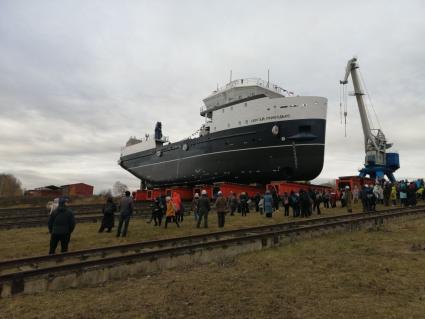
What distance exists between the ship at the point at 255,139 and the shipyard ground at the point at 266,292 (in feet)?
62.5

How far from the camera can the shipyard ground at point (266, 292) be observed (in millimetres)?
5098

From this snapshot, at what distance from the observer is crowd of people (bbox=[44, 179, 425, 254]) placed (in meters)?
8.98

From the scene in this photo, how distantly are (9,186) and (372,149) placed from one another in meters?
117

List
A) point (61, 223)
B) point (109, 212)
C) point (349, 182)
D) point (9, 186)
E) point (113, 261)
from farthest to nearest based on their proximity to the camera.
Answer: point (9, 186), point (349, 182), point (109, 212), point (61, 223), point (113, 261)

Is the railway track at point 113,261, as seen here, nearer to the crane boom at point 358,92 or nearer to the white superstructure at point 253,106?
the white superstructure at point 253,106

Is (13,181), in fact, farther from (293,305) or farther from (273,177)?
(293,305)

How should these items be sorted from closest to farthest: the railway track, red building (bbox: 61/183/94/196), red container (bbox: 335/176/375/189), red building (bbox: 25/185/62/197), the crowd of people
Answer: the railway track → the crowd of people → red container (bbox: 335/176/375/189) → red building (bbox: 25/185/62/197) → red building (bbox: 61/183/94/196)

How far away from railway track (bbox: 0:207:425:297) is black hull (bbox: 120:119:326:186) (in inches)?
620

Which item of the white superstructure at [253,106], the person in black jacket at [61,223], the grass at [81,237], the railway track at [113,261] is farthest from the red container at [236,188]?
the person in black jacket at [61,223]

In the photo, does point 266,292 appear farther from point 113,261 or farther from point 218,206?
point 218,206

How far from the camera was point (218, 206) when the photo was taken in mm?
14406

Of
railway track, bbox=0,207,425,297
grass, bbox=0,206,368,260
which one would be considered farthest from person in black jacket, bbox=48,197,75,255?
grass, bbox=0,206,368,260

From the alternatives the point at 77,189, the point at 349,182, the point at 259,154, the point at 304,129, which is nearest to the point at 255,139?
the point at 259,154

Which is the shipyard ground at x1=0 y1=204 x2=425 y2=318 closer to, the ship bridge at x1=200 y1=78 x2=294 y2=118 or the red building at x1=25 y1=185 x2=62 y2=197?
the ship bridge at x1=200 y1=78 x2=294 y2=118
